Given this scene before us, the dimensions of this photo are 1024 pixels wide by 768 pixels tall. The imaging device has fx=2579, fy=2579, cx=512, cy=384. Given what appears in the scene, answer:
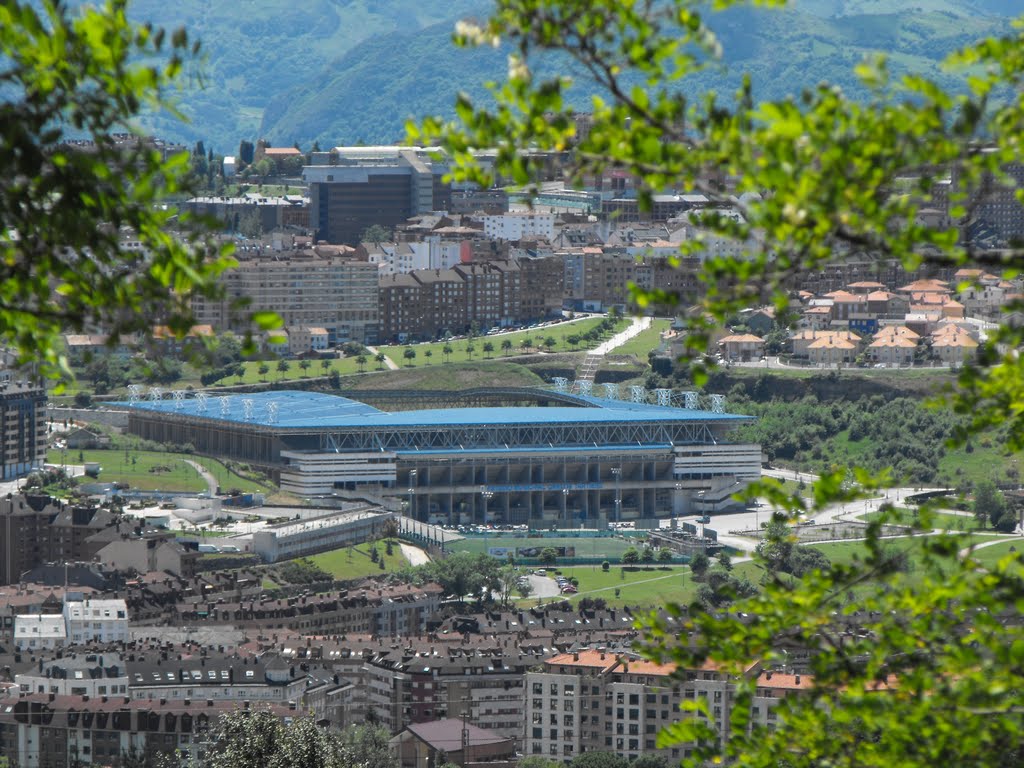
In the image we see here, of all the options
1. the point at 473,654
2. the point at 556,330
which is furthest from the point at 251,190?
the point at 473,654

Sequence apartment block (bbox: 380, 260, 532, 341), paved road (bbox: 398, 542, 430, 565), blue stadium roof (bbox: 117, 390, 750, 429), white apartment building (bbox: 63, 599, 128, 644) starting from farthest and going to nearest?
1. apartment block (bbox: 380, 260, 532, 341)
2. blue stadium roof (bbox: 117, 390, 750, 429)
3. paved road (bbox: 398, 542, 430, 565)
4. white apartment building (bbox: 63, 599, 128, 644)

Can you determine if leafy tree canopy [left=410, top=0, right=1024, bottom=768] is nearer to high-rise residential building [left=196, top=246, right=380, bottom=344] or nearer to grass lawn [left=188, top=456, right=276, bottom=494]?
grass lawn [left=188, top=456, right=276, bottom=494]

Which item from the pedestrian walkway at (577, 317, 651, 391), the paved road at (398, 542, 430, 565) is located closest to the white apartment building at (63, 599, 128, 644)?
the paved road at (398, 542, 430, 565)

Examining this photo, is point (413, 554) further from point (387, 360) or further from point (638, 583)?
point (387, 360)

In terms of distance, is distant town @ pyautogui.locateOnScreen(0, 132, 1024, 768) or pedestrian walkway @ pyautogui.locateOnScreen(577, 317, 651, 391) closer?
distant town @ pyautogui.locateOnScreen(0, 132, 1024, 768)

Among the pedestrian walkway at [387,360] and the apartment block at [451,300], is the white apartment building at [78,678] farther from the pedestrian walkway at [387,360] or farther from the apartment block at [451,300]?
the apartment block at [451,300]

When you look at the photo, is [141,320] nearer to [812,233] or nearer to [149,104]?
[149,104]

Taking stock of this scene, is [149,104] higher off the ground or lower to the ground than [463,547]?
higher
